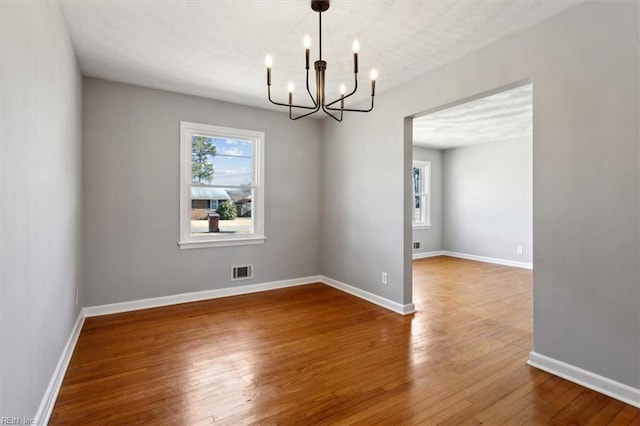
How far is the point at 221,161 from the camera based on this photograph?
14.4 ft

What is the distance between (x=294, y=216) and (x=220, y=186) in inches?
46.2

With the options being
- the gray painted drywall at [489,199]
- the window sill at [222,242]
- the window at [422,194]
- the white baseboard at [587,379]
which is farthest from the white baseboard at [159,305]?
the gray painted drywall at [489,199]

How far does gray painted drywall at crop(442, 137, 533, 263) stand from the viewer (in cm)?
645

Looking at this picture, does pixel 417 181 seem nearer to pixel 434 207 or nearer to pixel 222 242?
pixel 434 207

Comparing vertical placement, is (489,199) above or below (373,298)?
above

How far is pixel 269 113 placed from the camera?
15.4ft

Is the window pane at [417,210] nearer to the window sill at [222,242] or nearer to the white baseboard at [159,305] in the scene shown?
the white baseboard at [159,305]

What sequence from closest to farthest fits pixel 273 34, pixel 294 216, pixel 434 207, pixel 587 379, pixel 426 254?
1. pixel 587 379
2. pixel 273 34
3. pixel 294 216
4. pixel 426 254
5. pixel 434 207

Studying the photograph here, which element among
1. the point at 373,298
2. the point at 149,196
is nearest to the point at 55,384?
the point at 149,196

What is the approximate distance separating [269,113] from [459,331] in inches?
144

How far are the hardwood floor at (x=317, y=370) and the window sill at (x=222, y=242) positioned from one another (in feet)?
2.40

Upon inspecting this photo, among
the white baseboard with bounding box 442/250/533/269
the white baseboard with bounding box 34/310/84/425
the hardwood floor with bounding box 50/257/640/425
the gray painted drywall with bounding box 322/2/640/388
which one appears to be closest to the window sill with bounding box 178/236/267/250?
the hardwood floor with bounding box 50/257/640/425

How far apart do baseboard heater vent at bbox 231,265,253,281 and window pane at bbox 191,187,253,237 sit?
48cm

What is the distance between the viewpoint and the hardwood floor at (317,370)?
1.94m
